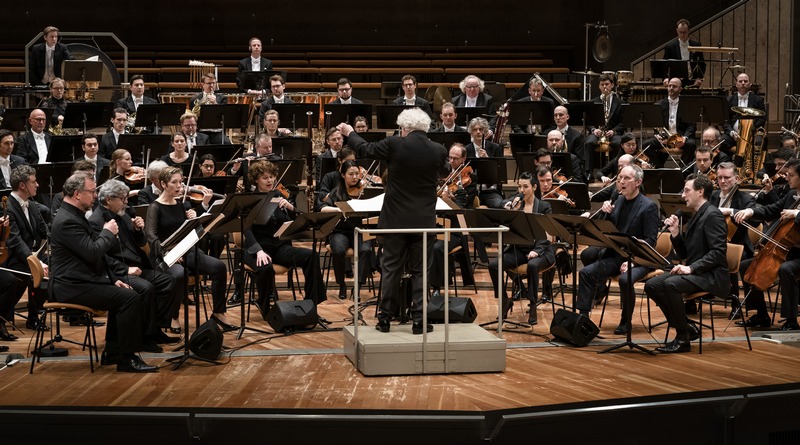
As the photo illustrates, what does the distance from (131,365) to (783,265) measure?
434 cm

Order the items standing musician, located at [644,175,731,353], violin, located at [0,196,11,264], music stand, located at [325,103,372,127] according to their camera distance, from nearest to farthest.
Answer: standing musician, located at [644,175,731,353] < violin, located at [0,196,11,264] < music stand, located at [325,103,372,127]

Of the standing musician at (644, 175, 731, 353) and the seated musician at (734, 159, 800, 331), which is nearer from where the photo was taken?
the standing musician at (644, 175, 731, 353)

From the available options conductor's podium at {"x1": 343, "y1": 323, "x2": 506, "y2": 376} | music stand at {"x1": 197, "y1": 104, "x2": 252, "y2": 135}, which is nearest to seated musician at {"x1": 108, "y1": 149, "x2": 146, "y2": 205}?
music stand at {"x1": 197, "y1": 104, "x2": 252, "y2": 135}

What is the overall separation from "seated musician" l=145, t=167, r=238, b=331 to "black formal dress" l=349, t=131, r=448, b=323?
4.27 feet

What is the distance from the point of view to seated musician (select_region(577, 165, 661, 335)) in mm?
6719

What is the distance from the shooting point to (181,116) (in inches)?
381

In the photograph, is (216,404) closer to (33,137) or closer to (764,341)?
(764,341)

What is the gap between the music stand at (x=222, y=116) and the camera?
9.51 meters

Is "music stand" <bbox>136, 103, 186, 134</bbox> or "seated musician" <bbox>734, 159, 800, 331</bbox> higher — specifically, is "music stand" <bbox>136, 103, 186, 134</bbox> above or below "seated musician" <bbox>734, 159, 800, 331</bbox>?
above

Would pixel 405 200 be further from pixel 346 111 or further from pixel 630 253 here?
pixel 346 111

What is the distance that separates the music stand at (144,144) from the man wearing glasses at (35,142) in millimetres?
1008

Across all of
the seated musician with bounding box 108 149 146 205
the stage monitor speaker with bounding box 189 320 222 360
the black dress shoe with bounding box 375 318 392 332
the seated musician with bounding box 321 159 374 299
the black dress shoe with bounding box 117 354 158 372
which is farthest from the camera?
the seated musician with bounding box 108 149 146 205

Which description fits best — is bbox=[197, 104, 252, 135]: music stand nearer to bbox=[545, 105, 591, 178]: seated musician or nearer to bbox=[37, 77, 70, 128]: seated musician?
bbox=[37, 77, 70, 128]: seated musician

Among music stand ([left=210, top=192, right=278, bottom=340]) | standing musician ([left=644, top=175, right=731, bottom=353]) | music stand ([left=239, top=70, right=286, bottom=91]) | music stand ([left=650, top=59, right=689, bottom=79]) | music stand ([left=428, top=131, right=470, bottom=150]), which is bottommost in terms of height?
standing musician ([left=644, top=175, right=731, bottom=353])
